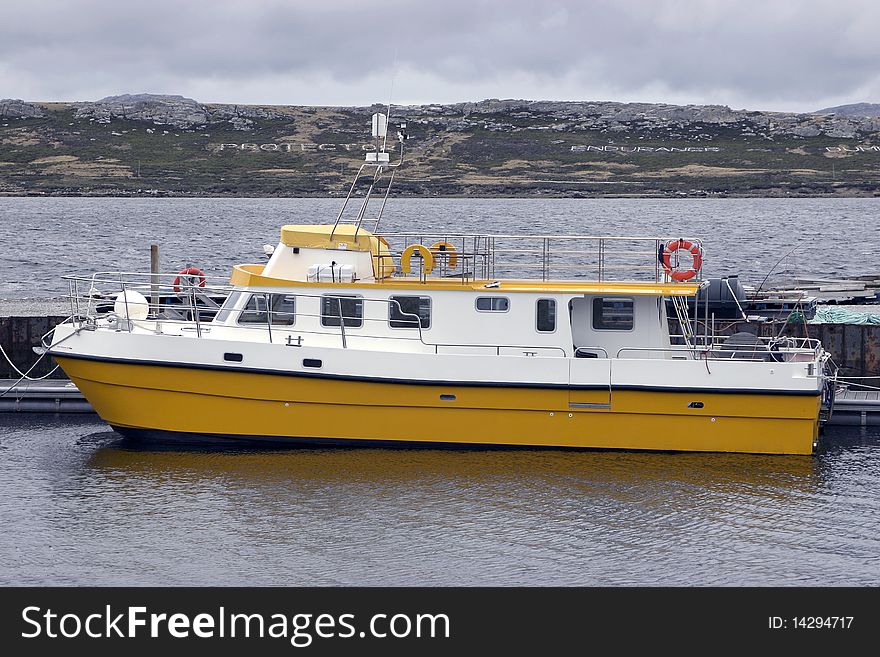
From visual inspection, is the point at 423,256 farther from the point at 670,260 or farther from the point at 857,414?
the point at 857,414

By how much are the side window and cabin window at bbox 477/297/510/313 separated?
3.88 meters

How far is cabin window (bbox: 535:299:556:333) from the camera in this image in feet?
62.7

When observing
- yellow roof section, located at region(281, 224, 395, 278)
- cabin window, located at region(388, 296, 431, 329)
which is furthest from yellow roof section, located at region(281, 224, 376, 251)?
cabin window, located at region(388, 296, 431, 329)

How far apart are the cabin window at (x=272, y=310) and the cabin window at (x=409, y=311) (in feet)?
5.14

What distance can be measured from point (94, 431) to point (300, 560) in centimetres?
742

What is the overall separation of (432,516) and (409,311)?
407 centimetres

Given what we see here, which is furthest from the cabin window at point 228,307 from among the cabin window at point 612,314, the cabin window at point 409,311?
the cabin window at point 612,314

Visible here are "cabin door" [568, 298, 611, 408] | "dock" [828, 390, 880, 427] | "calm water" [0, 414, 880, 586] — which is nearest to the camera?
"calm water" [0, 414, 880, 586]

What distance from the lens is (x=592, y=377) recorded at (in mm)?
18656

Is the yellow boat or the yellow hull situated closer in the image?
the yellow boat

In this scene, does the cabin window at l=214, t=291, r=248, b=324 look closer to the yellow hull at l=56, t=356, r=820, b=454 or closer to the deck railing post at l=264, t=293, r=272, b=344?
the deck railing post at l=264, t=293, r=272, b=344
